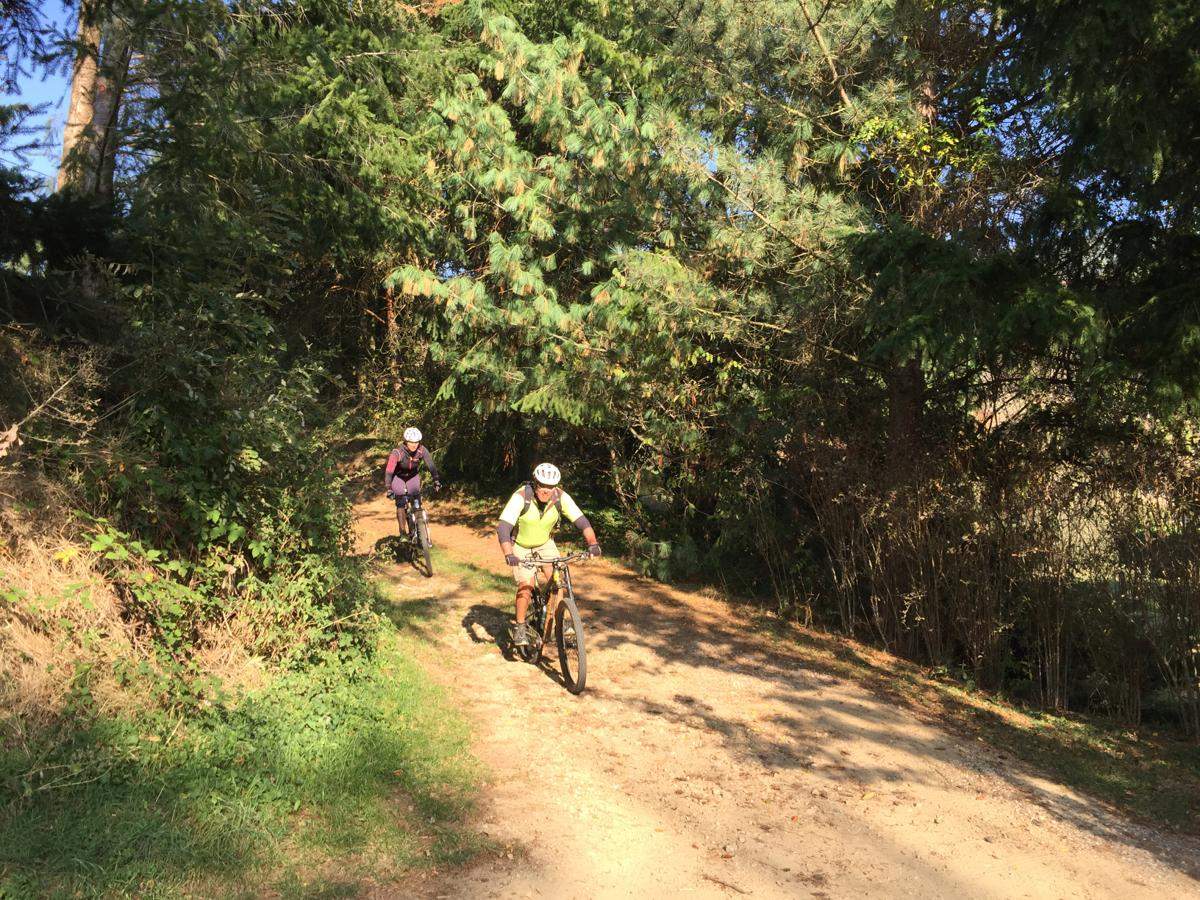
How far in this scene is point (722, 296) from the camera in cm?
975

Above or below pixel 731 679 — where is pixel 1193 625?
above

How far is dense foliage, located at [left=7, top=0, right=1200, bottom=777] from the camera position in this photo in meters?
6.14

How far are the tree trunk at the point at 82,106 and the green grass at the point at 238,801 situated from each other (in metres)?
4.24

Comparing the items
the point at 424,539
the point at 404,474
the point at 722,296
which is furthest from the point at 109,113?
the point at 722,296

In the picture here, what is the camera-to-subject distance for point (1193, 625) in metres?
7.25

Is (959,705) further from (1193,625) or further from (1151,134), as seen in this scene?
(1151,134)

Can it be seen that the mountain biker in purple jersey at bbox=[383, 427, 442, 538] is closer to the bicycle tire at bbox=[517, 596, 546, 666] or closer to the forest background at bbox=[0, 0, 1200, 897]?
the forest background at bbox=[0, 0, 1200, 897]

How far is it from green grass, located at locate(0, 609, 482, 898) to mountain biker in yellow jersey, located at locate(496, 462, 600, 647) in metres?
1.94

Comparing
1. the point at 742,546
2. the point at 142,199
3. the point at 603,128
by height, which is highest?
the point at 603,128

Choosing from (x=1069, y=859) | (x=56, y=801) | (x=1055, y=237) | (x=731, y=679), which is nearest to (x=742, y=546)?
(x=731, y=679)

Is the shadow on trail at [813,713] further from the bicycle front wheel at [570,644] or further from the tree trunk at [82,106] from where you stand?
the tree trunk at [82,106]

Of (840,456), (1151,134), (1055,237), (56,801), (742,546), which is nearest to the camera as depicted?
(56,801)

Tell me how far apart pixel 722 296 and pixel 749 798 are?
18.6ft

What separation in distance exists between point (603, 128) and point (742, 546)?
241 inches
